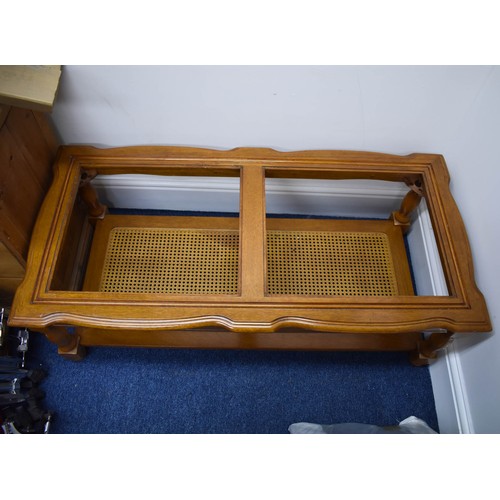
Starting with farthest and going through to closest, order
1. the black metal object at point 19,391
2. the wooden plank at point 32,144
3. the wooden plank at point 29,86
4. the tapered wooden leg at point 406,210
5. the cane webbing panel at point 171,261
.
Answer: the tapered wooden leg at point 406,210
the cane webbing panel at point 171,261
the black metal object at point 19,391
the wooden plank at point 32,144
the wooden plank at point 29,86

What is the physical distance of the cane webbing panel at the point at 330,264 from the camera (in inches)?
47.6

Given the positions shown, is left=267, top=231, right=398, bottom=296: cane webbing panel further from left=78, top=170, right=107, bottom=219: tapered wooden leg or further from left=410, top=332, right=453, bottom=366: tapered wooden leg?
left=78, top=170, right=107, bottom=219: tapered wooden leg

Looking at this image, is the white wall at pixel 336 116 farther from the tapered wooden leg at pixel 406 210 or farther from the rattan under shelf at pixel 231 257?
the rattan under shelf at pixel 231 257

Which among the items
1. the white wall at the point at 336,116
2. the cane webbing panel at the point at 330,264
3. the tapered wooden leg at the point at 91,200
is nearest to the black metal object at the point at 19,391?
the tapered wooden leg at the point at 91,200

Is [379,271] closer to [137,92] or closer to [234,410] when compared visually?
[234,410]

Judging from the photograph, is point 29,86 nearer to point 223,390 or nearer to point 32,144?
point 32,144

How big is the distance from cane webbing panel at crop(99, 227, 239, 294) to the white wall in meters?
0.29

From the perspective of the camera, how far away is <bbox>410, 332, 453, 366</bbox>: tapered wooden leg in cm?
110

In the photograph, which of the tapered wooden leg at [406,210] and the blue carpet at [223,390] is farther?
the tapered wooden leg at [406,210]

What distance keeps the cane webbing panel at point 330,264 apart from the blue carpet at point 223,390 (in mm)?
234

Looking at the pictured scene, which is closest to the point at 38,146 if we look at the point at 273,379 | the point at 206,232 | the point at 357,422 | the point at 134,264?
the point at 134,264

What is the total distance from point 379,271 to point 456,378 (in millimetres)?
370

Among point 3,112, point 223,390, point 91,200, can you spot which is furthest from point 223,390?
point 3,112

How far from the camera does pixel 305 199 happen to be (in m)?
1.43
